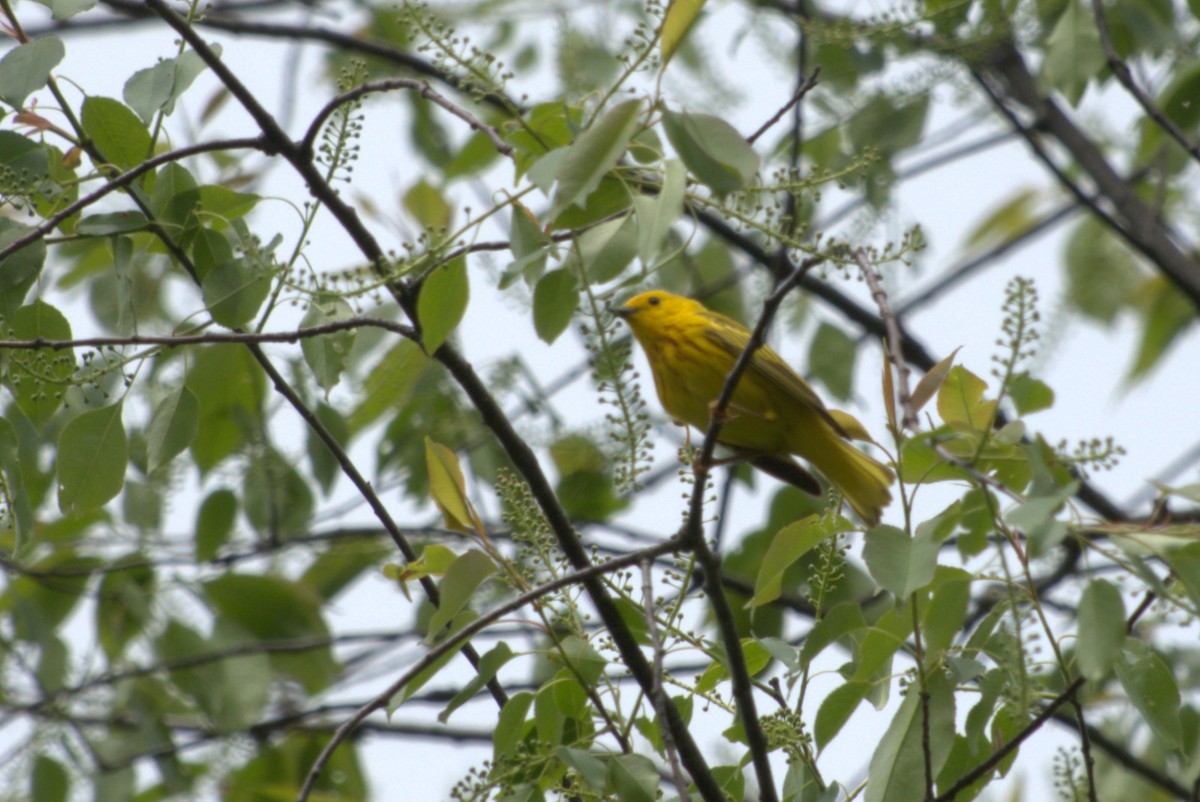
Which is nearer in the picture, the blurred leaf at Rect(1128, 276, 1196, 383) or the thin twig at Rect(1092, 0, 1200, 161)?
the thin twig at Rect(1092, 0, 1200, 161)

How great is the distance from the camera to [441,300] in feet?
7.39

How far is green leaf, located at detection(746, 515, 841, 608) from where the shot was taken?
2.33 m

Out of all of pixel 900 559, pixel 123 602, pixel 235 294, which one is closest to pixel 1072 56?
pixel 900 559

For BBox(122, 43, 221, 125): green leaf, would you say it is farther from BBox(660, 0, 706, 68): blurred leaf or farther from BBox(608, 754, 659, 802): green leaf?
BBox(608, 754, 659, 802): green leaf

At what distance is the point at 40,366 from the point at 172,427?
1.12 feet

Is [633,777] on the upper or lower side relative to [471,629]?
lower

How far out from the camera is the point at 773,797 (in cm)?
238

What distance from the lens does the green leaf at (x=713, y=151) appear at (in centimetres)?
185

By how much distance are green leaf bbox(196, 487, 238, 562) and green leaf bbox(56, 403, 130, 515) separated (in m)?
2.20

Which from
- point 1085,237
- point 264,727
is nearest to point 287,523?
point 264,727

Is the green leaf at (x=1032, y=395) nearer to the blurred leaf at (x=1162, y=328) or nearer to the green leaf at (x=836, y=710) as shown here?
the green leaf at (x=836, y=710)

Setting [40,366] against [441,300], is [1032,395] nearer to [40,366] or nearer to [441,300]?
[441,300]

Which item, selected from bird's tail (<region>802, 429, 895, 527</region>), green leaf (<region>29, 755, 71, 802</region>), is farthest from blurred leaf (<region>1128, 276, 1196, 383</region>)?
green leaf (<region>29, 755, 71, 802</region>)

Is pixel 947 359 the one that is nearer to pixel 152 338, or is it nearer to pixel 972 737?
pixel 972 737
